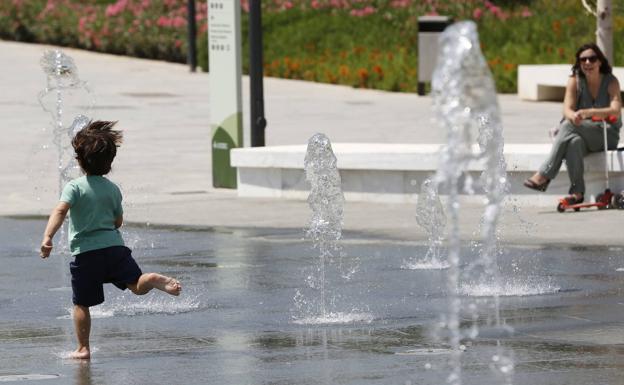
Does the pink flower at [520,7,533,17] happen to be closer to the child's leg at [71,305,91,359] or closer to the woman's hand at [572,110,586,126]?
the woman's hand at [572,110,586,126]

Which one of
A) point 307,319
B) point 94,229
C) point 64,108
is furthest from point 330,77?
point 94,229

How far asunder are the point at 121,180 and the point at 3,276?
21.5 feet

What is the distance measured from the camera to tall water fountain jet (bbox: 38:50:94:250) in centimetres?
1388

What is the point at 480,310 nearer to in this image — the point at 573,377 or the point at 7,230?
the point at 573,377

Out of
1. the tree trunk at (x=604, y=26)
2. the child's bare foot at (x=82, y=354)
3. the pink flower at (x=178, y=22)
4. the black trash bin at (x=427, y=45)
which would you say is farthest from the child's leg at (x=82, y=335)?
the pink flower at (x=178, y=22)

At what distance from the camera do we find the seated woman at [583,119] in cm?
1467

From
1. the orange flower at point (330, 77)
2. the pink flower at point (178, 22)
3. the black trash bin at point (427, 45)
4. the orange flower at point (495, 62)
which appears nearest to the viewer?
the black trash bin at point (427, 45)

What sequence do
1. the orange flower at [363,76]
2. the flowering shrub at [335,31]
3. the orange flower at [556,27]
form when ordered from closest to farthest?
the orange flower at [363,76], the flowering shrub at [335,31], the orange flower at [556,27]

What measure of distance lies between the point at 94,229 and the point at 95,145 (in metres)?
0.41

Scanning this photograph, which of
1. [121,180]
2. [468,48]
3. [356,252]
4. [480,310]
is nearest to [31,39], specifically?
[121,180]

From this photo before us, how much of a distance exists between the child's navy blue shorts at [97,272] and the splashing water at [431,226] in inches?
140

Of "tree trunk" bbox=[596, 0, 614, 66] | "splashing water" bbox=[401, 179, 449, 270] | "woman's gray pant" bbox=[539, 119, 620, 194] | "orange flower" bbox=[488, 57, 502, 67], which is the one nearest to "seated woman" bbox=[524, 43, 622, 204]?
"woman's gray pant" bbox=[539, 119, 620, 194]

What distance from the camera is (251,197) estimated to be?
16906mm

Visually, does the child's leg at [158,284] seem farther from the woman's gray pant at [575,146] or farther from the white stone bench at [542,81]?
the white stone bench at [542,81]
